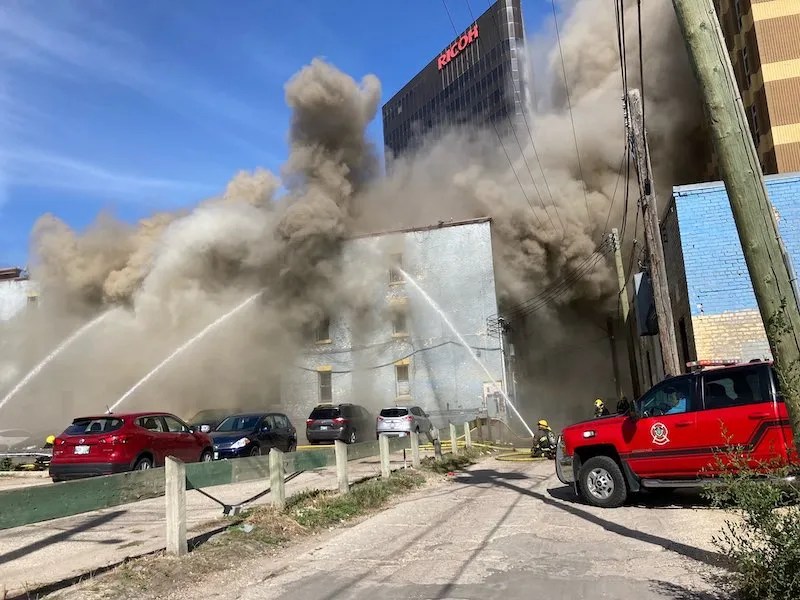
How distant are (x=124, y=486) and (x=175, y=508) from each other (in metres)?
0.49

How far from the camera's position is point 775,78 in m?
21.2

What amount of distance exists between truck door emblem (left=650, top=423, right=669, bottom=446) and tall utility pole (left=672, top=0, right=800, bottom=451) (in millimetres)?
4185

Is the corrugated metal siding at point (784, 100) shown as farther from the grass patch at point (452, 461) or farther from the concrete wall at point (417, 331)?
the grass patch at point (452, 461)

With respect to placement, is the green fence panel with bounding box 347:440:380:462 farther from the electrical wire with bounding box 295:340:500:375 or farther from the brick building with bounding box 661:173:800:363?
the electrical wire with bounding box 295:340:500:375

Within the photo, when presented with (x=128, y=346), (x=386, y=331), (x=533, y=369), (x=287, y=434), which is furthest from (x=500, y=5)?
(x=287, y=434)

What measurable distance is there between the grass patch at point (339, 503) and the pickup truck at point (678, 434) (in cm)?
275

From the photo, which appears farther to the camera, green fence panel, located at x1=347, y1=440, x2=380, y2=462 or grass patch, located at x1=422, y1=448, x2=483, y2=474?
grass patch, located at x1=422, y1=448, x2=483, y2=474

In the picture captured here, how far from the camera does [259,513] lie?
725 centimetres

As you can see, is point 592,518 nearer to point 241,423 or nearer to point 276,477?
point 276,477

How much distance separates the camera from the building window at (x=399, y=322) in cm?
2893

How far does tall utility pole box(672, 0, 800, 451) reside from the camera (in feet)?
11.6

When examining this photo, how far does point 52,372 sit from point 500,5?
190 ft

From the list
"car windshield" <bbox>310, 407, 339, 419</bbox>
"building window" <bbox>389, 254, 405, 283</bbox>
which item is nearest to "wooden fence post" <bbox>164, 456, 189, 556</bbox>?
"car windshield" <bbox>310, 407, 339, 419</bbox>

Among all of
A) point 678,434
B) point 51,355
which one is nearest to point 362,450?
point 678,434
